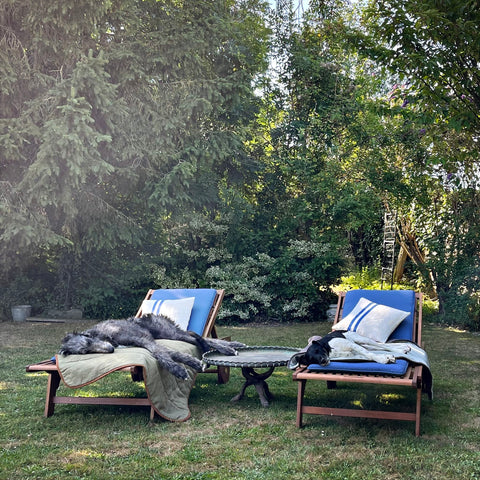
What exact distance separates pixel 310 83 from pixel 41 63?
5.20 m

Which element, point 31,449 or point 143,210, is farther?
point 143,210

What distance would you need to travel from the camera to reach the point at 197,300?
17.3ft

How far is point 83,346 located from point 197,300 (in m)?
1.61

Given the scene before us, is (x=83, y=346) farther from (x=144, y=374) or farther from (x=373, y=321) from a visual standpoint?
(x=373, y=321)

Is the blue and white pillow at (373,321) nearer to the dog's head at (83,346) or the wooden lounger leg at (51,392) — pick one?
the dog's head at (83,346)

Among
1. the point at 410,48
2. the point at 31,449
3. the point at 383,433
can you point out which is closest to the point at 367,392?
the point at 383,433

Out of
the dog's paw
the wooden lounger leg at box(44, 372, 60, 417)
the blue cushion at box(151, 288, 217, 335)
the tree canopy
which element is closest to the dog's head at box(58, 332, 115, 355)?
the wooden lounger leg at box(44, 372, 60, 417)

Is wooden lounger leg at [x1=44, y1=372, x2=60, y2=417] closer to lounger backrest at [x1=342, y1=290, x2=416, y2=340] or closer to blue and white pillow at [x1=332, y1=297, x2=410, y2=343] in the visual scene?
blue and white pillow at [x1=332, y1=297, x2=410, y2=343]

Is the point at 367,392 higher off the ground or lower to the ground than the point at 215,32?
lower

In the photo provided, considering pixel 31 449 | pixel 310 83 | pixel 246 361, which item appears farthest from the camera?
pixel 310 83

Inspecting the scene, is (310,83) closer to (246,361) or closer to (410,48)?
(410,48)

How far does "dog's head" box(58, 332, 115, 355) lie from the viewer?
12.5 ft

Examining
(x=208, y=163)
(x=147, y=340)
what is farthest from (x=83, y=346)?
(x=208, y=163)

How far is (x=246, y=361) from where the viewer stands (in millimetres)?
3920
